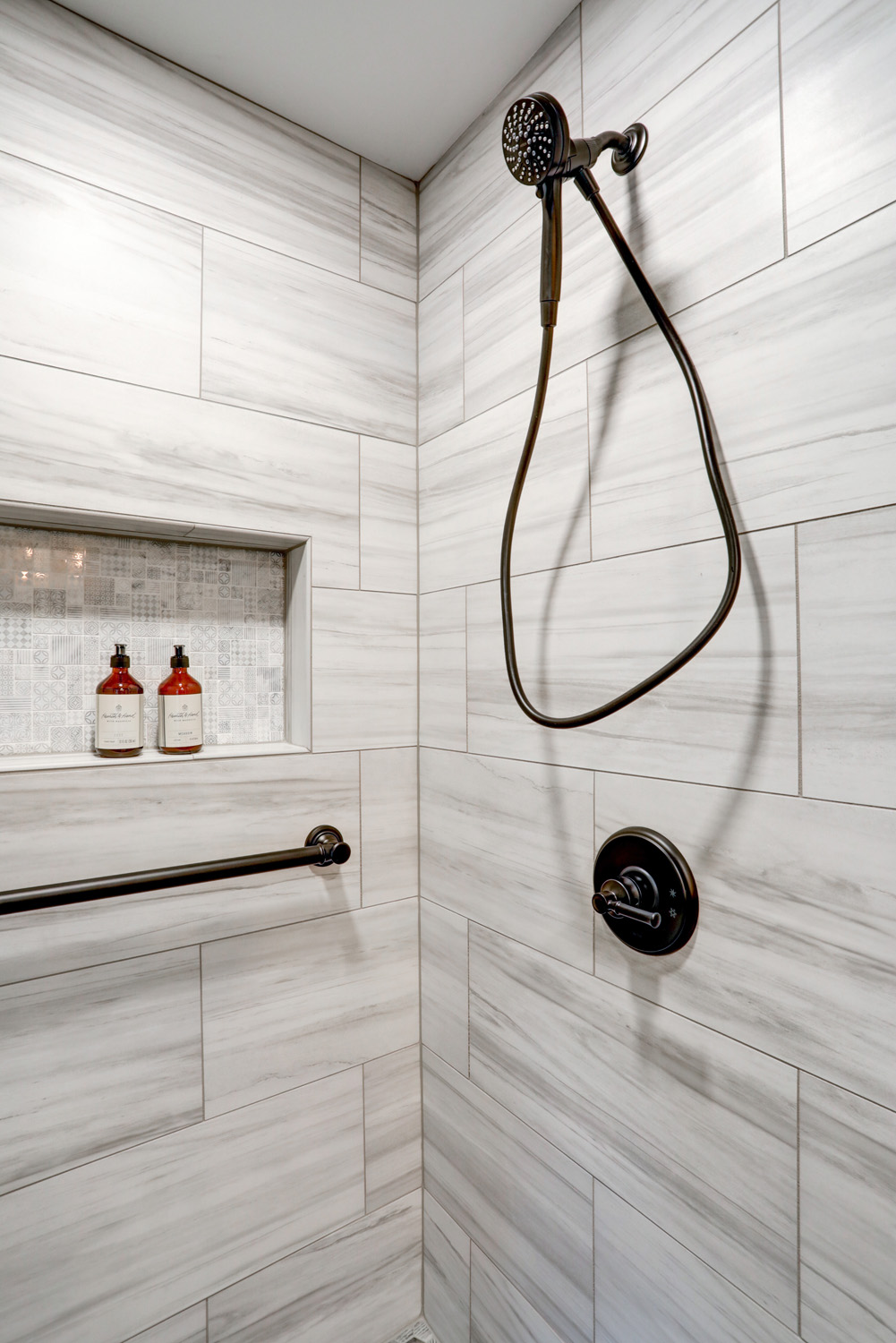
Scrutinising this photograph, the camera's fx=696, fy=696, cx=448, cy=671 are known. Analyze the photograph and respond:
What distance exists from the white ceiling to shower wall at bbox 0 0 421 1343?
0.12ft

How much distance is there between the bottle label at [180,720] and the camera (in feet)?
3.51

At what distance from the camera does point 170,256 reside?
3.46ft

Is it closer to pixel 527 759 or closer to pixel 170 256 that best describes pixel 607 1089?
pixel 527 759

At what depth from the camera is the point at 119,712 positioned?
1.03 meters

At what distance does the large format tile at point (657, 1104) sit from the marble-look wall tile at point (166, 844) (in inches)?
13.4

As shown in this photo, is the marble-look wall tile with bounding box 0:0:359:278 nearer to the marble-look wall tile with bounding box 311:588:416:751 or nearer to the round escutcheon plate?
the marble-look wall tile with bounding box 311:588:416:751

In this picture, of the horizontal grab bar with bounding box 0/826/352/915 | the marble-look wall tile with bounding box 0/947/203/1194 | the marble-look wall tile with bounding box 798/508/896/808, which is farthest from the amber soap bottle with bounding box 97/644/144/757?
the marble-look wall tile with bounding box 798/508/896/808

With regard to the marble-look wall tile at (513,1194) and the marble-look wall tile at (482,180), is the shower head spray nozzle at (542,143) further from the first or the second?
the marble-look wall tile at (513,1194)

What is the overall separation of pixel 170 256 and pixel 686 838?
43.6 inches

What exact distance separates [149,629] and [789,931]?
98 centimetres

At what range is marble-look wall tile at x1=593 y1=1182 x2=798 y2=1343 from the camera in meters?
0.75

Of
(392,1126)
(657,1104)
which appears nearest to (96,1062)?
(392,1126)

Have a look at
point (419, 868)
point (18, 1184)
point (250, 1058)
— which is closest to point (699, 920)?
point (419, 868)

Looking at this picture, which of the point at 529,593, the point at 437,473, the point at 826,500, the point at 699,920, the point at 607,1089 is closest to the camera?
the point at 826,500
